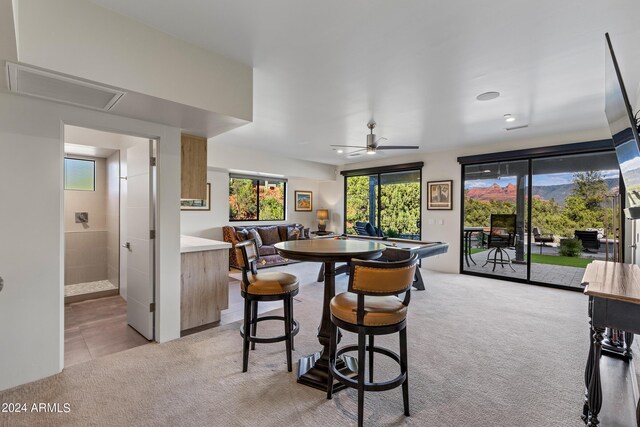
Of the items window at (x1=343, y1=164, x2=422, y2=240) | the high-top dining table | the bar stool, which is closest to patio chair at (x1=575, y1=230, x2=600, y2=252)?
window at (x1=343, y1=164, x2=422, y2=240)

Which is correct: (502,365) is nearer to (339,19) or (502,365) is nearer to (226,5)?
(339,19)

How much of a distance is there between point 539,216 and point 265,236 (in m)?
5.80

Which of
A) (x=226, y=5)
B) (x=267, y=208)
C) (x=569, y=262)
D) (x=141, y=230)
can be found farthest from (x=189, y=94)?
(x=569, y=262)

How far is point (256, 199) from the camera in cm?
793

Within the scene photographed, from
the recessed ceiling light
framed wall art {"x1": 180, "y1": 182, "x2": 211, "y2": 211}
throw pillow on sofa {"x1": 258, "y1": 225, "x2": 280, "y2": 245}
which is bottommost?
throw pillow on sofa {"x1": 258, "y1": 225, "x2": 280, "y2": 245}

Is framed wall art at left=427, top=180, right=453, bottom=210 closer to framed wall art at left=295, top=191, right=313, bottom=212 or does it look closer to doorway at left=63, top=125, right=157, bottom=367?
framed wall art at left=295, top=191, right=313, bottom=212

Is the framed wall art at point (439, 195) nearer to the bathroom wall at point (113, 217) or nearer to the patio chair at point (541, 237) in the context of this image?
the patio chair at point (541, 237)

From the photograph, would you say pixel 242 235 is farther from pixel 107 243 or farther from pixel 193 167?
pixel 193 167

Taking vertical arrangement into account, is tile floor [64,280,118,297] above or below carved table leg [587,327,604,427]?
below

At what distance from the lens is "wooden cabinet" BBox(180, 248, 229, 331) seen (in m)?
3.10

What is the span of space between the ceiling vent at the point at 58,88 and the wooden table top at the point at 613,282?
3.28m

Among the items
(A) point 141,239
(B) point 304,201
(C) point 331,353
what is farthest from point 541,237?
(A) point 141,239

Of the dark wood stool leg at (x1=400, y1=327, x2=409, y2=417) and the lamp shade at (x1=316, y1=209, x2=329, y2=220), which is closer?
the dark wood stool leg at (x1=400, y1=327, x2=409, y2=417)

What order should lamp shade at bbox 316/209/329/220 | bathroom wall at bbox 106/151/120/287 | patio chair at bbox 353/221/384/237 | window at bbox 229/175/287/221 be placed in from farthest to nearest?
lamp shade at bbox 316/209/329/220 → window at bbox 229/175/287/221 → patio chair at bbox 353/221/384/237 → bathroom wall at bbox 106/151/120/287
